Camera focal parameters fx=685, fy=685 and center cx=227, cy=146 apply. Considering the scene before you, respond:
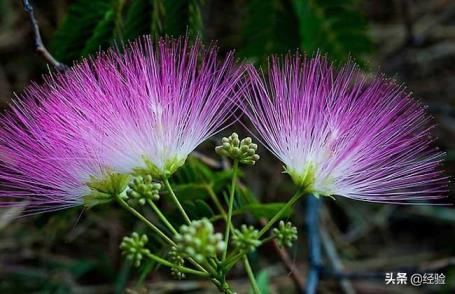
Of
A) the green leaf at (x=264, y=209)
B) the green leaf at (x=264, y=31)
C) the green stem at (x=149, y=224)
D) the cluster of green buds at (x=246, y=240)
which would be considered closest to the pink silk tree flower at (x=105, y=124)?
the green stem at (x=149, y=224)

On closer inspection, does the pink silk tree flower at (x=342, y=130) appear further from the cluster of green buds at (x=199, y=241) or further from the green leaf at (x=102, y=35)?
the green leaf at (x=102, y=35)

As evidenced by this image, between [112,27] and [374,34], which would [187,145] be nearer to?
[112,27]

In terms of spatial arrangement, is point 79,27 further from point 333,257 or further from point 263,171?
point 263,171

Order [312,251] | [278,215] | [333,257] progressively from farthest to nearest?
[333,257] < [312,251] < [278,215]

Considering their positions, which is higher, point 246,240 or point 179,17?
point 179,17

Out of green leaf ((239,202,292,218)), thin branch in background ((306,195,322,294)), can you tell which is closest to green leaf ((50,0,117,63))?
green leaf ((239,202,292,218))

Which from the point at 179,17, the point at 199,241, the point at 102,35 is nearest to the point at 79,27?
the point at 102,35
